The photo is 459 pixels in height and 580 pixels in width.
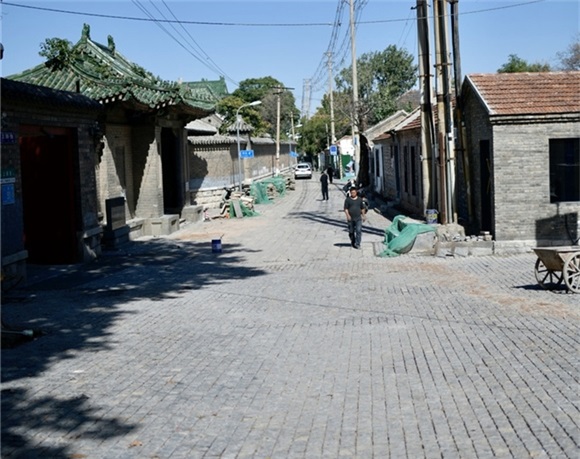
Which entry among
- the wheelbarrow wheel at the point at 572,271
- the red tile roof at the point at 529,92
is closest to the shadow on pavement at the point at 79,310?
the wheelbarrow wheel at the point at 572,271

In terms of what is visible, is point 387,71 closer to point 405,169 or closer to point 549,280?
point 405,169

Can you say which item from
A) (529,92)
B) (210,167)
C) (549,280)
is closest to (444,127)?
(529,92)

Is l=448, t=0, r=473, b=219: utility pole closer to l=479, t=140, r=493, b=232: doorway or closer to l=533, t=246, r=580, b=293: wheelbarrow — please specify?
l=479, t=140, r=493, b=232: doorway

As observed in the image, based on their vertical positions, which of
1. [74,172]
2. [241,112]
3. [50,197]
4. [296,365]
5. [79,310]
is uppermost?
[241,112]

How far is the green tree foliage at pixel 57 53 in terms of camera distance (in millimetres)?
24094

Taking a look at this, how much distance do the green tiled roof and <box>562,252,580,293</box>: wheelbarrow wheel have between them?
14.1m

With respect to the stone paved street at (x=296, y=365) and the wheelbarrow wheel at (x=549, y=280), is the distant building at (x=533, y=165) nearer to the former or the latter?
the stone paved street at (x=296, y=365)

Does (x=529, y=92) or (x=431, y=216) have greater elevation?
(x=529, y=92)

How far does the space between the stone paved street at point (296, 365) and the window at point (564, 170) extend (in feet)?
8.88

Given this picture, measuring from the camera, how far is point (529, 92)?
19.5 meters

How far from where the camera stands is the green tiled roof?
23.3 m

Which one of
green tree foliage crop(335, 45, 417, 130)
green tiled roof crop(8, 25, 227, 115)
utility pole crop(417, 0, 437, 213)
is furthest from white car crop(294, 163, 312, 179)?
utility pole crop(417, 0, 437, 213)

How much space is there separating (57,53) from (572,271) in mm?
16848

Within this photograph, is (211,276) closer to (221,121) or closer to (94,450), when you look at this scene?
(94,450)
